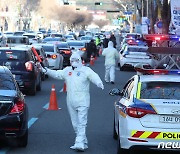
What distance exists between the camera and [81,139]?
34.6 ft

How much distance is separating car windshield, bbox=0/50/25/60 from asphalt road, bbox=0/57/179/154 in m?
1.35

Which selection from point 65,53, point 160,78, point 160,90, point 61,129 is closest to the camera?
point 160,90

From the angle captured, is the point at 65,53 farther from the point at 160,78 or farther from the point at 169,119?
the point at 169,119

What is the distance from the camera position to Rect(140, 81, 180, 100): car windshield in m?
9.57

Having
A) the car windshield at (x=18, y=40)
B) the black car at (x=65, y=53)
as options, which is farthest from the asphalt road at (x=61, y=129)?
the car windshield at (x=18, y=40)

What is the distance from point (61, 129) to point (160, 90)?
383 centimetres

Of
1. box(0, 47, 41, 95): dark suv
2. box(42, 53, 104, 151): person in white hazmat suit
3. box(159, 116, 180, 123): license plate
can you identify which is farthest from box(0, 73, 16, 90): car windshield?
box(0, 47, 41, 95): dark suv

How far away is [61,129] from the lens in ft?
42.8

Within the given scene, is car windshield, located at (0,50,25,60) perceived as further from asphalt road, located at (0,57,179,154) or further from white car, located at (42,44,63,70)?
white car, located at (42,44,63,70)

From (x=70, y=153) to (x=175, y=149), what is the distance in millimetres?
2012

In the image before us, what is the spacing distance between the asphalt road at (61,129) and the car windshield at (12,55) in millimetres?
1345

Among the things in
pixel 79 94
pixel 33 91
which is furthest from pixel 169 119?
pixel 33 91

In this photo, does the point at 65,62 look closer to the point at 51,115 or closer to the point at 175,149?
the point at 51,115

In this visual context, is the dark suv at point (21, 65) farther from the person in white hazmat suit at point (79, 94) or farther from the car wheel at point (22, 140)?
the car wheel at point (22, 140)
